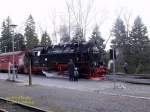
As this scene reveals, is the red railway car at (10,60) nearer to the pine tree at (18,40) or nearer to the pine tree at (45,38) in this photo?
the pine tree at (45,38)

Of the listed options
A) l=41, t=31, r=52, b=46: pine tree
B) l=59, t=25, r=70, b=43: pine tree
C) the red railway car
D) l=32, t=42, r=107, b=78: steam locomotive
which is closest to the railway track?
l=32, t=42, r=107, b=78: steam locomotive

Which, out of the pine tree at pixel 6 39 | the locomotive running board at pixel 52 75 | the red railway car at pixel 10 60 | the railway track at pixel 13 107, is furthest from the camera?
the pine tree at pixel 6 39

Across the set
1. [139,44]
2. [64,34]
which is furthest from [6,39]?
[139,44]

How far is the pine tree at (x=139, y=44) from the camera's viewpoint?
6076cm

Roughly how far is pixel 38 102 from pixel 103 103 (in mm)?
3189

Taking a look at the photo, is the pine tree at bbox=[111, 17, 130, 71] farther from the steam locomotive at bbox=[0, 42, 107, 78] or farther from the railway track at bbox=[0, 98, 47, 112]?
the railway track at bbox=[0, 98, 47, 112]

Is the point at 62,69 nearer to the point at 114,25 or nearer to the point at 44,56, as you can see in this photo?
the point at 44,56

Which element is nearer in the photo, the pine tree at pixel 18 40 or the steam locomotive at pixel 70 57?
the steam locomotive at pixel 70 57

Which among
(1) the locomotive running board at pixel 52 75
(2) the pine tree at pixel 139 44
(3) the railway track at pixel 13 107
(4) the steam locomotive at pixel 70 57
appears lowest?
(3) the railway track at pixel 13 107

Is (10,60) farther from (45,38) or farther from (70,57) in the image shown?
(45,38)

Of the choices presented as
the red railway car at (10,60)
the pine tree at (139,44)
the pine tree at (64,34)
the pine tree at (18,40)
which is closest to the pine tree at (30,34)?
the pine tree at (18,40)

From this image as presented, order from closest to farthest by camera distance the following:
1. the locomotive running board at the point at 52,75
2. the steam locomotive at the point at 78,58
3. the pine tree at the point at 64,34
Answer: the steam locomotive at the point at 78,58 → the locomotive running board at the point at 52,75 → the pine tree at the point at 64,34

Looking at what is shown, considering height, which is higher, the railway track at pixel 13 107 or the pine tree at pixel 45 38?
the pine tree at pixel 45 38

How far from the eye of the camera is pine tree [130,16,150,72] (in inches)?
2392
